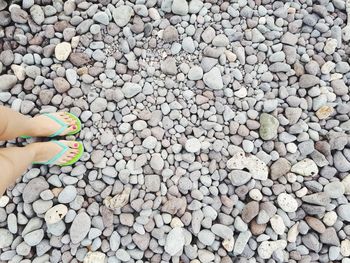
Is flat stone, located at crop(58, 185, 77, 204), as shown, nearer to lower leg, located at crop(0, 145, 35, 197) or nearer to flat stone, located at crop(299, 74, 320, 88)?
lower leg, located at crop(0, 145, 35, 197)

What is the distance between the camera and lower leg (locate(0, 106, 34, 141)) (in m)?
1.46

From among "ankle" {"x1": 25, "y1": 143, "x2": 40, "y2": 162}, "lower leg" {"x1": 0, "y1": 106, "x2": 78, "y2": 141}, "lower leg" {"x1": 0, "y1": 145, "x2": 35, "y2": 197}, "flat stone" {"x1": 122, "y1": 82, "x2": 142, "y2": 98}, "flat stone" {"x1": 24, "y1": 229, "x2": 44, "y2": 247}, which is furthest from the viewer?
"flat stone" {"x1": 122, "y1": 82, "x2": 142, "y2": 98}

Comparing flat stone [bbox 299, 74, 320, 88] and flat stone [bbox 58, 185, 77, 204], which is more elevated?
flat stone [bbox 299, 74, 320, 88]

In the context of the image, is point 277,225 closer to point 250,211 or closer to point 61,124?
point 250,211

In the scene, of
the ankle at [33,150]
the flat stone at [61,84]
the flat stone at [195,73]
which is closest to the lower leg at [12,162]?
the ankle at [33,150]

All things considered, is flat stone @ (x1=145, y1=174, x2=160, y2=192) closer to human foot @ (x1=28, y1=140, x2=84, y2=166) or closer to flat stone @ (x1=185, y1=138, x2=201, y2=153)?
flat stone @ (x1=185, y1=138, x2=201, y2=153)

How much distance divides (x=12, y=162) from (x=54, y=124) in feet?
1.02

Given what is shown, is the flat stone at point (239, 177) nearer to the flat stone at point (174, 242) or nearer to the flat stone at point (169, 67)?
the flat stone at point (174, 242)

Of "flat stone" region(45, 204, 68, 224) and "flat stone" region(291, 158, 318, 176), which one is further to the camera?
"flat stone" region(291, 158, 318, 176)

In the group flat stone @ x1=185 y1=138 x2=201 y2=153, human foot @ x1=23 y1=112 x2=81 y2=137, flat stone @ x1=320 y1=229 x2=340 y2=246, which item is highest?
human foot @ x1=23 y1=112 x2=81 y2=137

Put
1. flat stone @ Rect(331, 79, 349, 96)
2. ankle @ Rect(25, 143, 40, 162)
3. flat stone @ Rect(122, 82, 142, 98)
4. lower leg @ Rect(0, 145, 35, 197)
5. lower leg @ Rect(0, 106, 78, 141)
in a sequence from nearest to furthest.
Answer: lower leg @ Rect(0, 145, 35, 197) < lower leg @ Rect(0, 106, 78, 141) < ankle @ Rect(25, 143, 40, 162) < flat stone @ Rect(122, 82, 142, 98) < flat stone @ Rect(331, 79, 349, 96)

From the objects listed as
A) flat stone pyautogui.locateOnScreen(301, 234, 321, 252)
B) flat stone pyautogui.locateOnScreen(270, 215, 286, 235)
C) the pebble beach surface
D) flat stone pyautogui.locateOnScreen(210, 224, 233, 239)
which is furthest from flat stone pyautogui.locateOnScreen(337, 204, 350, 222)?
flat stone pyautogui.locateOnScreen(210, 224, 233, 239)

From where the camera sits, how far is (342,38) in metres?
1.98

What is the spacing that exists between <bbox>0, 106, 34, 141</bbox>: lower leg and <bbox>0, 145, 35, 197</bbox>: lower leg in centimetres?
6
